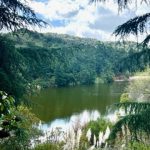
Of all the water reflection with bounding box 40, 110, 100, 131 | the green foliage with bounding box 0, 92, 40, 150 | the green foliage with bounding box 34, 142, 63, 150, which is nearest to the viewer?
the green foliage with bounding box 0, 92, 40, 150

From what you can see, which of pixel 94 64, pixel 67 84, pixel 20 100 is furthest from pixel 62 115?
pixel 94 64

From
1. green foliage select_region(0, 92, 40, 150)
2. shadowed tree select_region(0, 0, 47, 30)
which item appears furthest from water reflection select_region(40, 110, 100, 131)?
shadowed tree select_region(0, 0, 47, 30)

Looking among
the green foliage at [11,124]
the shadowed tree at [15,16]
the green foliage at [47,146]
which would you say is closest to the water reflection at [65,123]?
the green foliage at [47,146]

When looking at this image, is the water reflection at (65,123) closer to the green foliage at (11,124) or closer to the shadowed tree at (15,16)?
the green foliage at (11,124)

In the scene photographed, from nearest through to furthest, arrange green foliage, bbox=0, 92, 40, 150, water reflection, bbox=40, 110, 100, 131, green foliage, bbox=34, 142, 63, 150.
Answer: green foliage, bbox=0, 92, 40, 150 < green foliage, bbox=34, 142, 63, 150 < water reflection, bbox=40, 110, 100, 131

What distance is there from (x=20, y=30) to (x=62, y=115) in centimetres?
2912

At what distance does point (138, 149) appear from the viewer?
8.86 meters

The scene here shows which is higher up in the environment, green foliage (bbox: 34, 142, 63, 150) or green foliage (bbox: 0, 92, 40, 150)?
green foliage (bbox: 0, 92, 40, 150)

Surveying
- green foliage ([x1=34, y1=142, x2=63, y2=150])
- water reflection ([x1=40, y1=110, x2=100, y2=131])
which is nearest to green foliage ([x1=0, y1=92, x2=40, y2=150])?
green foliage ([x1=34, y1=142, x2=63, y2=150])

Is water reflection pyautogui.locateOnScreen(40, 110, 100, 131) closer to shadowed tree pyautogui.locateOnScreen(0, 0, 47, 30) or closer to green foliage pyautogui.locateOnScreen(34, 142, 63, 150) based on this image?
green foliage pyautogui.locateOnScreen(34, 142, 63, 150)

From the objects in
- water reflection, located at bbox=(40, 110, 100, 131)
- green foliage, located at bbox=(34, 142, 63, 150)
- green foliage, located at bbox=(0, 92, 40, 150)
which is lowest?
water reflection, located at bbox=(40, 110, 100, 131)

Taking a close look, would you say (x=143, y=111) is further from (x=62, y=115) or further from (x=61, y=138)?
(x=62, y=115)

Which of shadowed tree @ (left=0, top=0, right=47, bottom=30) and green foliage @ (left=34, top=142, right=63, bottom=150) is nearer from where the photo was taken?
shadowed tree @ (left=0, top=0, right=47, bottom=30)

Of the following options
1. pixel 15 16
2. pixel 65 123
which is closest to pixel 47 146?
pixel 15 16
